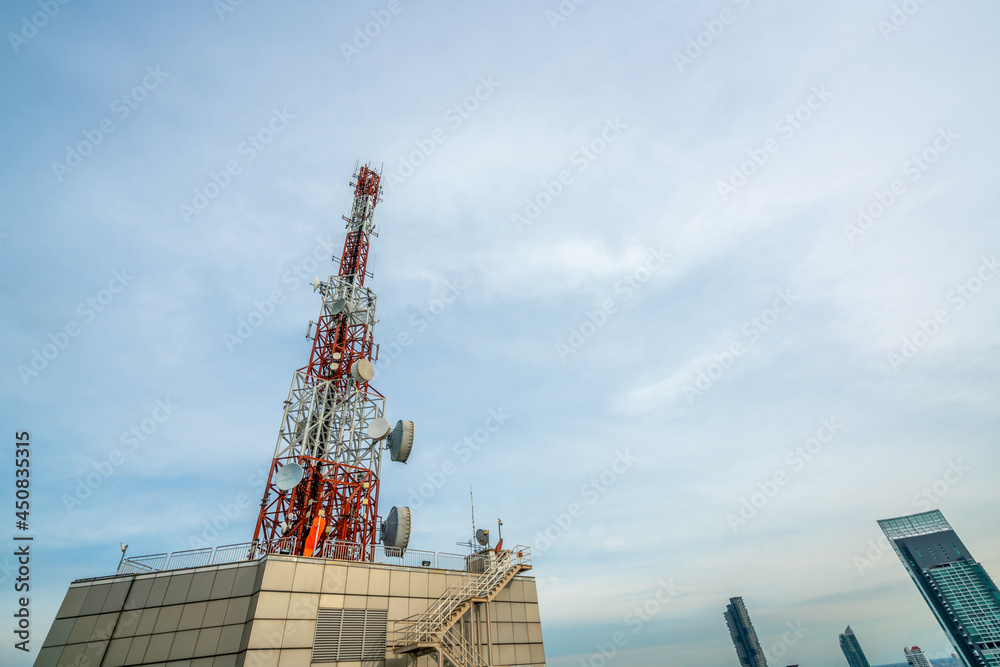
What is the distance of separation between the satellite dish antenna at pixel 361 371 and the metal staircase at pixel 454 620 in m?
18.0

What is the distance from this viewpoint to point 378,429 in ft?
111

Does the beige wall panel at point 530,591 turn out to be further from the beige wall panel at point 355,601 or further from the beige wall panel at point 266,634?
the beige wall panel at point 266,634

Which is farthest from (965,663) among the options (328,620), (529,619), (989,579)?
(328,620)

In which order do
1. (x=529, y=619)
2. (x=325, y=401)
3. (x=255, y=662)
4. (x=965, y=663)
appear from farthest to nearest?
1. (x=965, y=663)
2. (x=325, y=401)
3. (x=529, y=619)
4. (x=255, y=662)

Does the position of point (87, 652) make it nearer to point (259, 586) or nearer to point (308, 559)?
point (259, 586)

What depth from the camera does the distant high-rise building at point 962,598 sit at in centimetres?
17150

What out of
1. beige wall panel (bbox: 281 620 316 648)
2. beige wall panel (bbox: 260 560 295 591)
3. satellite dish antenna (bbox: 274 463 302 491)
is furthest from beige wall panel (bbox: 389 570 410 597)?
satellite dish antenna (bbox: 274 463 302 491)

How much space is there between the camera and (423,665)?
21750mm

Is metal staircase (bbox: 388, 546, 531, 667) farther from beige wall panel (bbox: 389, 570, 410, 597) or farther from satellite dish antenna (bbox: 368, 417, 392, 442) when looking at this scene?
satellite dish antenna (bbox: 368, 417, 392, 442)

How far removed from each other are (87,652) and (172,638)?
388 centimetres

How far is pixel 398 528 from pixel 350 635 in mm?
7675

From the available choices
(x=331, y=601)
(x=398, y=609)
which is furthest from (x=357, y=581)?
(x=398, y=609)

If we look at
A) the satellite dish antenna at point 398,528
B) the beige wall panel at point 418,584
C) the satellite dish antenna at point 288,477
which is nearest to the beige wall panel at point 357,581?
the beige wall panel at point 418,584

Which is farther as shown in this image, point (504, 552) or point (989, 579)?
point (989, 579)
